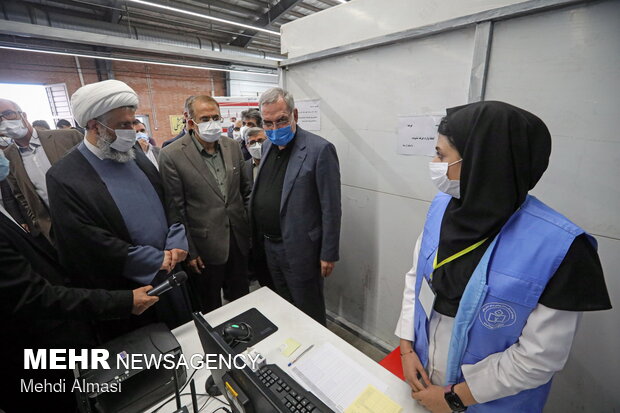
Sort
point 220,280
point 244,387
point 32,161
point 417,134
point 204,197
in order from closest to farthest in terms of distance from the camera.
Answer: point 244,387, point 417,134, point 204,197, point 220,280, point 32,161

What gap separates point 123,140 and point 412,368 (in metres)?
1.64

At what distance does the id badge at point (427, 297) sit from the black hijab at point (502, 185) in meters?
0.09

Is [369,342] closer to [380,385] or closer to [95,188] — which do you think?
[380,385]

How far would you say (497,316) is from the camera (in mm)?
842

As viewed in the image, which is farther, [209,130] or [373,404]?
[209,130]

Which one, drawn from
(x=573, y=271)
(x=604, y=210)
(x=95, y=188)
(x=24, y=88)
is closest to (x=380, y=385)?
(x=573, y=271)

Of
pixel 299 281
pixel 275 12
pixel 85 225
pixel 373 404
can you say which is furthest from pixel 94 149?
pixel 275 12

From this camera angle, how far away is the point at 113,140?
1376 mm

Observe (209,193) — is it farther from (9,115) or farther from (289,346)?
(9,115)

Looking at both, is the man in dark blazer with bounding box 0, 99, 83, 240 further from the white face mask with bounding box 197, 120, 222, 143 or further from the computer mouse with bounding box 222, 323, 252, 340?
the computer mouse with bounding box 222, 323, 252, 340

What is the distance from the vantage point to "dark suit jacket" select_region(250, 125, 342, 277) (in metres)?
1.73

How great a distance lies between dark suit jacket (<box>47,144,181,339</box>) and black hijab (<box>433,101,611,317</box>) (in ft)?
4.73

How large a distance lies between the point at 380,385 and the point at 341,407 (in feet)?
0.57

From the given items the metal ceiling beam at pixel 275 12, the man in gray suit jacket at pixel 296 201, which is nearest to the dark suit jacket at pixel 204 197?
the man in gray suit jacket at pixel 296 201
